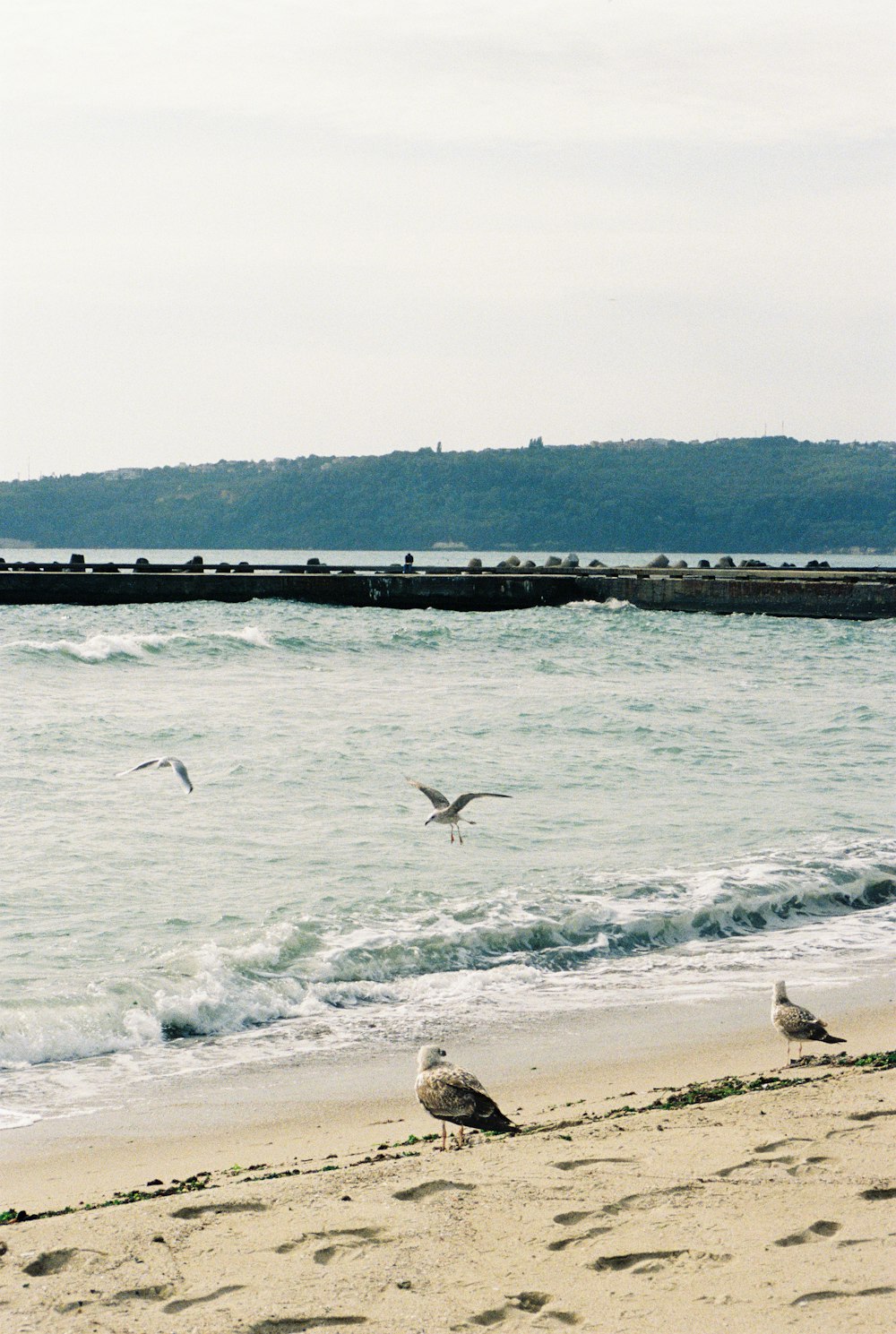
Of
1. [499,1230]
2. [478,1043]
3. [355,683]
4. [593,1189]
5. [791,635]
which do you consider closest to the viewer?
[499,1230]

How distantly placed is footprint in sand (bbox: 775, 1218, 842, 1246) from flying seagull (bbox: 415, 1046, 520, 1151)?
1.37 meters

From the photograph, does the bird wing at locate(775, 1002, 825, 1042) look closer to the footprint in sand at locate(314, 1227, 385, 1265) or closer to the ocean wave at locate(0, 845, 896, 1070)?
the ocean wave at locate(0, 845, 896, 1070)

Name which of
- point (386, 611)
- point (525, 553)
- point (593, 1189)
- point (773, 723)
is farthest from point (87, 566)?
point (525, 553)

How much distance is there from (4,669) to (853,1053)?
21306mm

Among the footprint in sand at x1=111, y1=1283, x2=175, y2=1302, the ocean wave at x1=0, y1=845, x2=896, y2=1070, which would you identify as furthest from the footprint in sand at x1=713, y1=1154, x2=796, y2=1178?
the ocean wave at x1=0, y1=845, x2=896, y2=1070

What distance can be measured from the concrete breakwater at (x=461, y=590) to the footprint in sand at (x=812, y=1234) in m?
38.2

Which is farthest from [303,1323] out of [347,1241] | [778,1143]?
[778,1143]

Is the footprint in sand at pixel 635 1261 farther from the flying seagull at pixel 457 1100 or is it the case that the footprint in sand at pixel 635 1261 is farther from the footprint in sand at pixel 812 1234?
the flying seagull at pixel 457 1100

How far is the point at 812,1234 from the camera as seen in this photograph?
406 cm

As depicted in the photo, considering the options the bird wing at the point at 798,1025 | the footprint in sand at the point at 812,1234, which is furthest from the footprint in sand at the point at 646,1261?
the bird wing at the point at 798,1025

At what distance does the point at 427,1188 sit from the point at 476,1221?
1.17 feet

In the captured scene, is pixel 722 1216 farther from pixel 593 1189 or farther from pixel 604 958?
pixel 604 958

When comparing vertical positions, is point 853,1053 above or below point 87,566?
below

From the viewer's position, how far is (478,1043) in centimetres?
709
